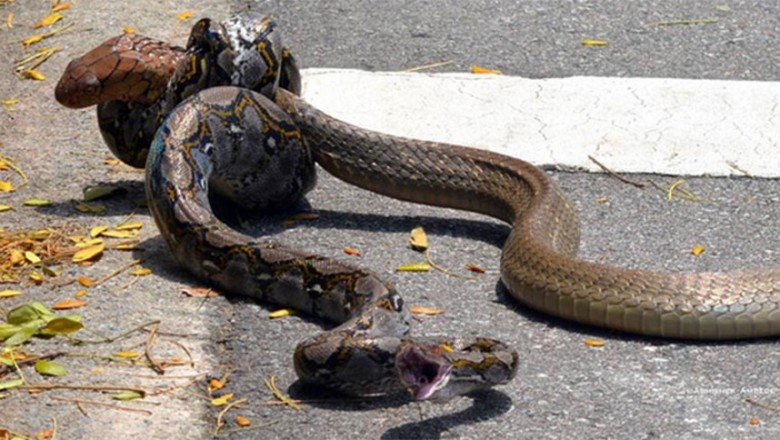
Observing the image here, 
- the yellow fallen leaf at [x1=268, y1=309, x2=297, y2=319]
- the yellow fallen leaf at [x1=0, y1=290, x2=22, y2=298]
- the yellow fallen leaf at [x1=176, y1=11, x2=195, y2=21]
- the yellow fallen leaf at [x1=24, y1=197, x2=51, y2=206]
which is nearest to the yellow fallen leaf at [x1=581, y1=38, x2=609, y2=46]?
the yellow fallen leaf at [x1=176, y1=11, x2=195, y2=21]

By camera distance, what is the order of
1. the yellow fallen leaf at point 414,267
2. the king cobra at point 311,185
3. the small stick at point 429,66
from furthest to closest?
the small stick at point 429,66 < the yellow fallen leaf at point 414,267 < the king cobra at point 311,185

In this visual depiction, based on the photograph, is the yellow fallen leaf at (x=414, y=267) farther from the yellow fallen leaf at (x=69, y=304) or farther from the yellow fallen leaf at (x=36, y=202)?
the yellow fallen leaf at (x=36, y=202)

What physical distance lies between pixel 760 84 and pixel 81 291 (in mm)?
4298

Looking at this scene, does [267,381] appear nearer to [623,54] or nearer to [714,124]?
[714,124]

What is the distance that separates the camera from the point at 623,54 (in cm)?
905

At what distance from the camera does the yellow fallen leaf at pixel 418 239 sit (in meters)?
6.84

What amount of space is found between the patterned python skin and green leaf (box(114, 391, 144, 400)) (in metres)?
0.58

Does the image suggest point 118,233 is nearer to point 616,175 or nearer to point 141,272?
point 141,272

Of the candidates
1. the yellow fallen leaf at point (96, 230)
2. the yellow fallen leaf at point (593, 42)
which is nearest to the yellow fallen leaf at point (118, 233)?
the yellow fallen leaf at point (96, 230)

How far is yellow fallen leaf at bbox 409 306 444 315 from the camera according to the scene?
6.13 m

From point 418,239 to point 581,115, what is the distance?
1.70 meters

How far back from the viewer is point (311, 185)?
7230mm

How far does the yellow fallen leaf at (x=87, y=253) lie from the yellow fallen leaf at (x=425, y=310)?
57.4 inches

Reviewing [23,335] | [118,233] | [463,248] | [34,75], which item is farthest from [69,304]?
[34,75]
